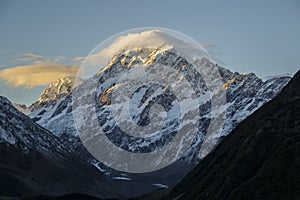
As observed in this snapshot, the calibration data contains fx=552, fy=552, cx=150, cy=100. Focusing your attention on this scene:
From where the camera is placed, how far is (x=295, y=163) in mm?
185125

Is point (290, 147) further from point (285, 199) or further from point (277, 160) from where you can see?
point (285, 199)

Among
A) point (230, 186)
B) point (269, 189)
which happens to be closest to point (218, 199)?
point (230, 186)

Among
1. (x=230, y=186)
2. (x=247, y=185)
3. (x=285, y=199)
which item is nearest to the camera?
(x=285, y=199)

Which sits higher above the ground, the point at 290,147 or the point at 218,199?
the point at 290,147

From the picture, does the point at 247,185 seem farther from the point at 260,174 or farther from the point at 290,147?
the point at 290,147

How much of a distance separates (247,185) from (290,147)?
85.0ft

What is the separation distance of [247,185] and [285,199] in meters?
20.3

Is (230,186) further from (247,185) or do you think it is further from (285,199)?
(285,199)

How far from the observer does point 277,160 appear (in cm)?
19325

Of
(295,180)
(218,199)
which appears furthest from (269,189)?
(218,199)

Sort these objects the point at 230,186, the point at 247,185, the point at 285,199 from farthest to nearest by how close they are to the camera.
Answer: the point at 230,186
the point at 247,185
the point at 285,199

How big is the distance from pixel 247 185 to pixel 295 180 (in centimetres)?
1691

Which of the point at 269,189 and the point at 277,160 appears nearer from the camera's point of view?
the point at 269,189

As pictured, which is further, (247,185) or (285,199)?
(247,185)
